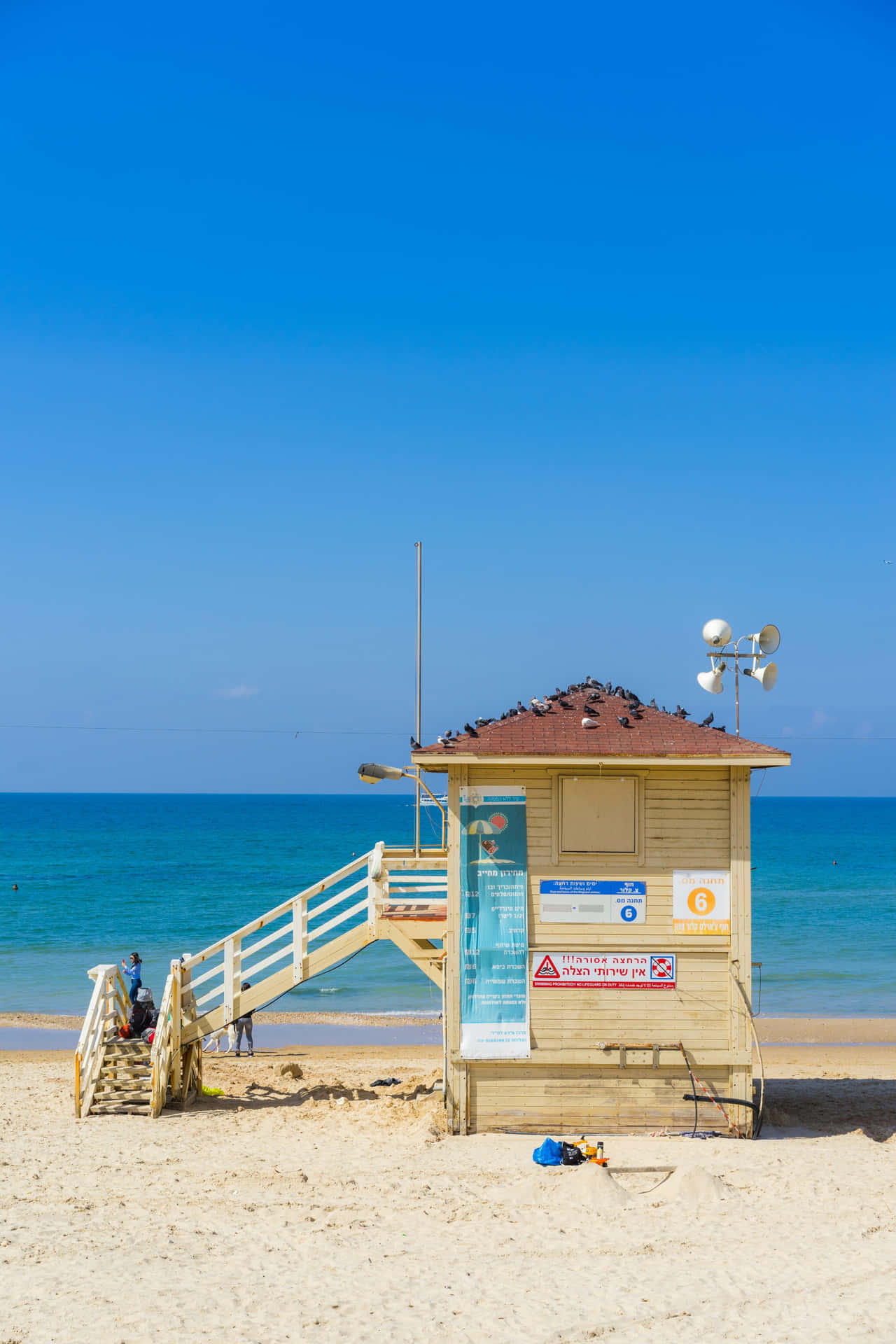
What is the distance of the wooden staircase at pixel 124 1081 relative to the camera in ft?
47.5

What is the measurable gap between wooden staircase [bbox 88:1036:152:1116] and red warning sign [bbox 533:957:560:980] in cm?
543

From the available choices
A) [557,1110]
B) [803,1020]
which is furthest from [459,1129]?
[803,1020]

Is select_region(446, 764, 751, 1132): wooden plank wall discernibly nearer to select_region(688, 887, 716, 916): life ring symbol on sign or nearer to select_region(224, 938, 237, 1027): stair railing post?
select_region(688, 887, 716, 916): life ring symbol on sign

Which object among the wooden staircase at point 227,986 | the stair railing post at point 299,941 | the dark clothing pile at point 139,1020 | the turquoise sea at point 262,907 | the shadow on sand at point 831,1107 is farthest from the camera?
the turquoise sea at point 262,907

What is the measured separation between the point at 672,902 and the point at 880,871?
225 feet

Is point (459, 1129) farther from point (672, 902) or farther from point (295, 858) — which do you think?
point (295, 858)

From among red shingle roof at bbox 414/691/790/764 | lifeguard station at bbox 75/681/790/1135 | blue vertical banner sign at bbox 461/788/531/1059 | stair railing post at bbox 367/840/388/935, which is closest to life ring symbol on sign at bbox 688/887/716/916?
lifeguard station at bbox 75/681/790/1135

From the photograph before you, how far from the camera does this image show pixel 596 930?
13.4 metres

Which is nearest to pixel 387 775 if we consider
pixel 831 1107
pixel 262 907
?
pixel 831 1107

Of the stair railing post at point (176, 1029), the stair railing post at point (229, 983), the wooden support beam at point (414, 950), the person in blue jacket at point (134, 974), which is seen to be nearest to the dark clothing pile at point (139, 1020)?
the person in blue jacket at point (134, 974)

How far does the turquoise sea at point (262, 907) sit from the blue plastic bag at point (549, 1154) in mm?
4251

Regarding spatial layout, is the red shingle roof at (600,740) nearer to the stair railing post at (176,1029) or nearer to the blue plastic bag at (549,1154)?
the blue plastic bag at (549,1154)

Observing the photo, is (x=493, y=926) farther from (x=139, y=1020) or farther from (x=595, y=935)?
(x=139, y=1020)

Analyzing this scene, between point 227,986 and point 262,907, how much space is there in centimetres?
3908
